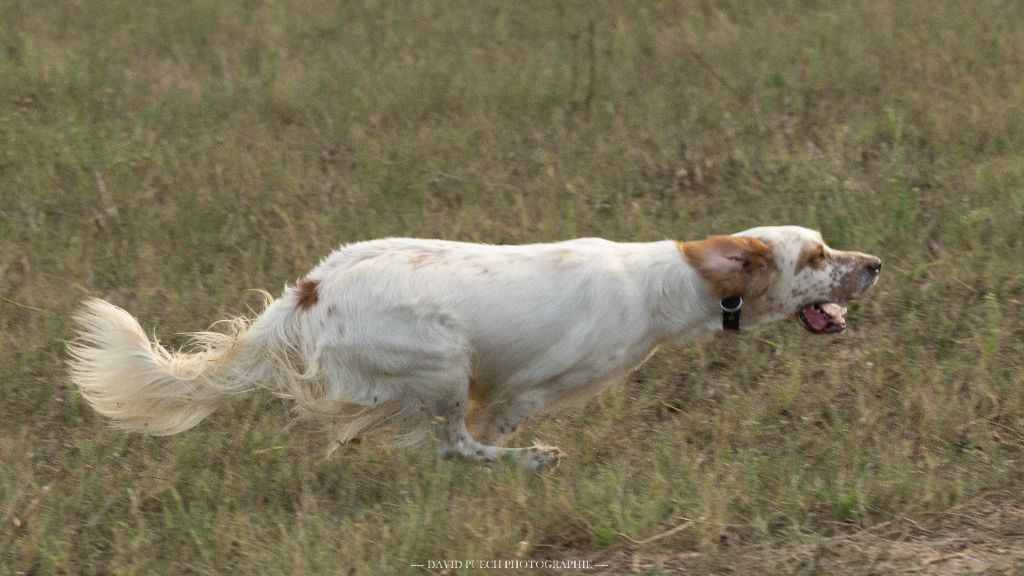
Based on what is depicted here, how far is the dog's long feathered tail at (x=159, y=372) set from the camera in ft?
15.9

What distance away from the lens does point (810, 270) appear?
16.5 feet

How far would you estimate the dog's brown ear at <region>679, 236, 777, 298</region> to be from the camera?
495 centimetres

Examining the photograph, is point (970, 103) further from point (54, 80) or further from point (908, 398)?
point (54, 80)

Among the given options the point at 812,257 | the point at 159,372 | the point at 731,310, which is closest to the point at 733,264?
the point at 731,310

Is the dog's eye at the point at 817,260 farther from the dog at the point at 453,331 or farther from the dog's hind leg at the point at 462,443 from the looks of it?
the dog's hind leg at the point at 462,443

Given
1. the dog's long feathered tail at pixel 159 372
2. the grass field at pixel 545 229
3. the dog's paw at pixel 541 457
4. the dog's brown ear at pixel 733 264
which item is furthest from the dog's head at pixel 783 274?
the dog's long feathered tail at pixel 159 372

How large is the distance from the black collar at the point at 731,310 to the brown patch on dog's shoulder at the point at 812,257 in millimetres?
238

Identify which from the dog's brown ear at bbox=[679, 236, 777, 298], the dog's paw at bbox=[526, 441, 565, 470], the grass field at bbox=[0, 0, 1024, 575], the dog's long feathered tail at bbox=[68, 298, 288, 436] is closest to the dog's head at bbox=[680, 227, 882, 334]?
the dog's brown ear at bbox=[679, 236, 777, 298]

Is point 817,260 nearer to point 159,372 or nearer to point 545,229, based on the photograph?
point 545,229

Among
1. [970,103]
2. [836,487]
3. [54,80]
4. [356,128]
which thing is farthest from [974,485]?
[54,80]

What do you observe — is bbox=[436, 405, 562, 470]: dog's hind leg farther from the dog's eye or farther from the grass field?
the dog's eye

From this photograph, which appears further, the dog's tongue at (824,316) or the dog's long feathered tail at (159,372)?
the dog's tongue at (824,316)

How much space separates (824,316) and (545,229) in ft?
6.71

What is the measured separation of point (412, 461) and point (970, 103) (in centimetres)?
450
